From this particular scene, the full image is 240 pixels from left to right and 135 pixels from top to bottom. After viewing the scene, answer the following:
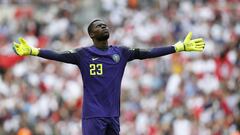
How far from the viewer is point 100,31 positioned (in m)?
10.9

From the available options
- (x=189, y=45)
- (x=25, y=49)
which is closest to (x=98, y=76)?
(x=25, y=49)

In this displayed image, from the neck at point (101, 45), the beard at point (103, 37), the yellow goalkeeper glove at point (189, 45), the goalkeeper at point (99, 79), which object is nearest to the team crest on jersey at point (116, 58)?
the goalkeeper at point (99, 79)

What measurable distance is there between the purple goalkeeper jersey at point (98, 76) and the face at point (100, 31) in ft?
0.63

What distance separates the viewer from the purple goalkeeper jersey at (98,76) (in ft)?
35.9

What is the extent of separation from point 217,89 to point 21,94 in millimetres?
4519

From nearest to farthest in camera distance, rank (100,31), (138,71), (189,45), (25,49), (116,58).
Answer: (25,49) → (100,31) → (116,58) → (189,45) → (138,71)

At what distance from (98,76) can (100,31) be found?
524mm

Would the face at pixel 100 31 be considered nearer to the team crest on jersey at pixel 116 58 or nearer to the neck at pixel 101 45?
the neck at pixel 101 45

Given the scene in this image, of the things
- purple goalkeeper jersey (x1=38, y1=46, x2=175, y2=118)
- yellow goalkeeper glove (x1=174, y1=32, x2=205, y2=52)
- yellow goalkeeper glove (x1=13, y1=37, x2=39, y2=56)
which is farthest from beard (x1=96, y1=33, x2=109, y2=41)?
yellow goalkeeper glove (x1=174, y1=32, x2=205, y2=52)

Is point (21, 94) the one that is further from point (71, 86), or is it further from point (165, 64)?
point (165, 64)

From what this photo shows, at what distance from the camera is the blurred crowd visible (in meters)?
18.6

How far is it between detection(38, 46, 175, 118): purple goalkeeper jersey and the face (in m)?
0.19

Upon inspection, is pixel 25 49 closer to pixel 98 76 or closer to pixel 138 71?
pixel 98 76

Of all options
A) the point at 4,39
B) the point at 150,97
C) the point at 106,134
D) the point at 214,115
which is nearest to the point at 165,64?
the point at 150,97
